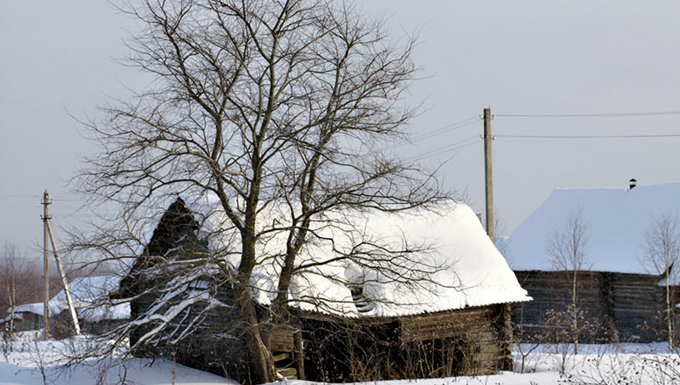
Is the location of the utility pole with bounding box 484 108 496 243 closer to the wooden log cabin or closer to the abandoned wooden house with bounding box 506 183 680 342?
the wooden log cabin

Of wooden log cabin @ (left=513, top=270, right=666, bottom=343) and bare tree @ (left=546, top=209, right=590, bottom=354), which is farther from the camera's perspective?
bare tree @ (left=546, top=209, right=590, bottom=354)

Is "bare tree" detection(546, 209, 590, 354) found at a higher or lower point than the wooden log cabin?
higher

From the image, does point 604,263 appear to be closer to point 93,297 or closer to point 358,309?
point 358,309

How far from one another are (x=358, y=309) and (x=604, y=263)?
18229 millimetres

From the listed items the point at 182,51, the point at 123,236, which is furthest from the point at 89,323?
the point at 182,51

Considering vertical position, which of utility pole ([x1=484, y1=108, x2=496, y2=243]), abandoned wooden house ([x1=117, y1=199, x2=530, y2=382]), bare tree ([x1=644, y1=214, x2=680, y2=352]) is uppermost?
utility pole ([x1=484, y1=108, x2=496, y2=243])

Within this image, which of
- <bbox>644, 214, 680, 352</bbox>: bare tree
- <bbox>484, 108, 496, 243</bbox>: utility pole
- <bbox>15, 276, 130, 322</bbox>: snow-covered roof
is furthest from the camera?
<bbox>644, 214, 680, 352</bbox>: bare tree

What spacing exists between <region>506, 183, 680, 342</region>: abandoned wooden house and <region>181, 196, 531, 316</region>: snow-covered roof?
10.1 m

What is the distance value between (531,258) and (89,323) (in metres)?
21.8

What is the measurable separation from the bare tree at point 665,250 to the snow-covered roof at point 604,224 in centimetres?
25

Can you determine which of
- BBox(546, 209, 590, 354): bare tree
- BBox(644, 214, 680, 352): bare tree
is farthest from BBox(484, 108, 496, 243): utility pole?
BBox(644, 214, 680, 352): bare tree

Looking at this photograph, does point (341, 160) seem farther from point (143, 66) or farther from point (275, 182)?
point (143, 66)

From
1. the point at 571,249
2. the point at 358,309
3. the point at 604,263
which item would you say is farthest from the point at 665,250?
the point at 358,309

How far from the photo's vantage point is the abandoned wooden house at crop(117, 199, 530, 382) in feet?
43.3
